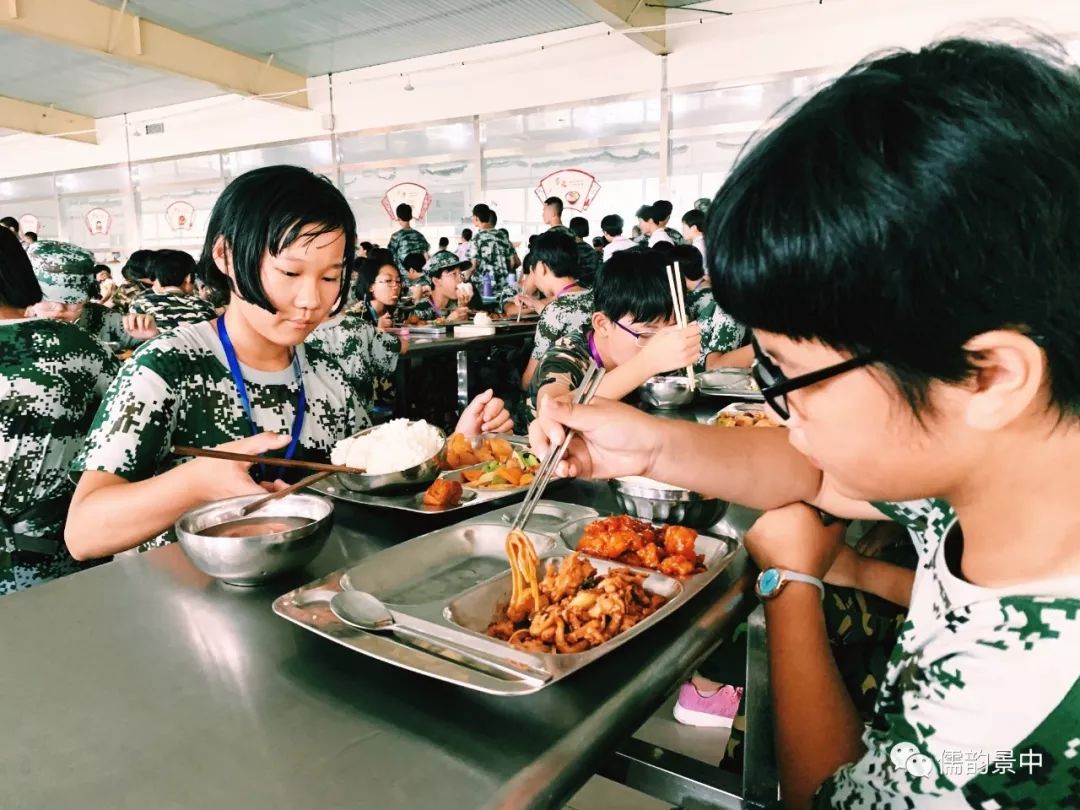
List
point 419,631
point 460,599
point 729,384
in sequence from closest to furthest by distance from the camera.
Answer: point 419,631 → point 460,599 → point 729,384

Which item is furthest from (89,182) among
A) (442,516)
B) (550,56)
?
(442,516)

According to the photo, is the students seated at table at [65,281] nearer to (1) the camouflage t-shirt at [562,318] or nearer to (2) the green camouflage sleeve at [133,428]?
(1) the camouflage t-shirt at [562,318]

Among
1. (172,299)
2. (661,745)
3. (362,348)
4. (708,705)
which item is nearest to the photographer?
(661,745)

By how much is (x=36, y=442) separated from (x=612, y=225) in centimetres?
820

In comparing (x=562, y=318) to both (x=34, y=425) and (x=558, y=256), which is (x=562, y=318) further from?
(x=34, y=425)

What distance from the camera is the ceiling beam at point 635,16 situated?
764 cm

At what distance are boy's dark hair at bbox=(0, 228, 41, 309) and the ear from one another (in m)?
3.01

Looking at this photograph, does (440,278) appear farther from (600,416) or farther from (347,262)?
(600,416)

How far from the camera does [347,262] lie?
189cm

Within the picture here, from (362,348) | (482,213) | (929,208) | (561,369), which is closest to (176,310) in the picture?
(362,348)

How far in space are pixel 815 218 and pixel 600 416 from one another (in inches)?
28.7

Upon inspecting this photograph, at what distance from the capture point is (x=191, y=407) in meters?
1.77

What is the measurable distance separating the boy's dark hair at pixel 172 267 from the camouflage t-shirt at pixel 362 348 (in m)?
1.85

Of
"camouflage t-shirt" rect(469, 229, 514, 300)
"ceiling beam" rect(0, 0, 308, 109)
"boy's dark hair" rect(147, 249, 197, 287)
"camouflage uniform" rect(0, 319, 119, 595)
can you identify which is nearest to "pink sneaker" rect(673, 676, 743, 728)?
"camouflage uniform" rect(0, 319, 119, 595)
